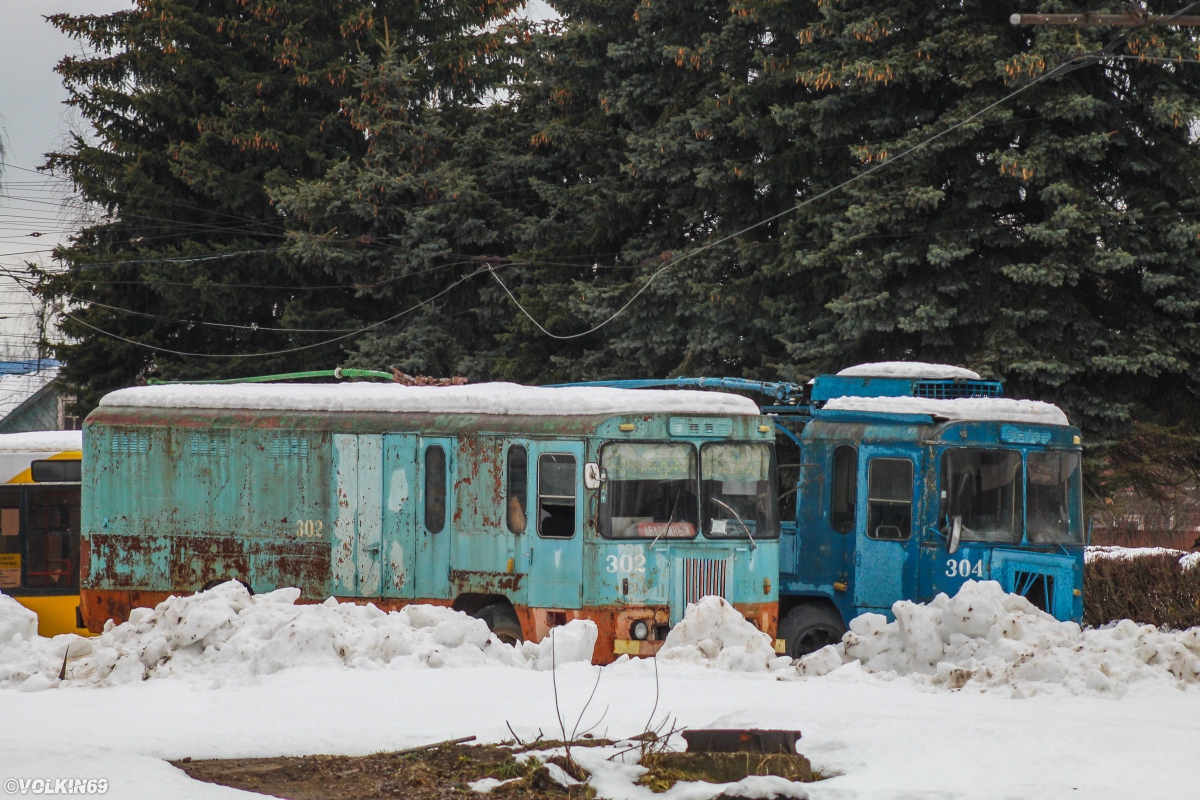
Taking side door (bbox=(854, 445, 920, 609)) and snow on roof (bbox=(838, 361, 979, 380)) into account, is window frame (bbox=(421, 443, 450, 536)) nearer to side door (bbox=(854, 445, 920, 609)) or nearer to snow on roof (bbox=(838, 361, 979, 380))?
side door (bbox=(854, 445, 920, 609))

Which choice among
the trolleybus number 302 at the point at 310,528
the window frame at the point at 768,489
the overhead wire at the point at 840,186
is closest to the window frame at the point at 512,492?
the window frame at the point at 768,489

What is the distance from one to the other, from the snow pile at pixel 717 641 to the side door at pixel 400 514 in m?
3.78

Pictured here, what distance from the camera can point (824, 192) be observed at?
2270 centimetres

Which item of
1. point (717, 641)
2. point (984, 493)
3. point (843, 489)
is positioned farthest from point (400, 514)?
point (984, 493)

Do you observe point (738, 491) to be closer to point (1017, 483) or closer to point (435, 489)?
point (1017, 483)

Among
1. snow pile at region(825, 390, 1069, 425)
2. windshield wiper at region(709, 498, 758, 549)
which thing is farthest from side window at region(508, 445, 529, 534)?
snow pile at region(825, 390, 1069, 425)

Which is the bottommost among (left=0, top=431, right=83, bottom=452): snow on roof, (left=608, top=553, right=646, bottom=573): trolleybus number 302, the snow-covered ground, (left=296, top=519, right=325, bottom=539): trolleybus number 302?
the snow-covered ground

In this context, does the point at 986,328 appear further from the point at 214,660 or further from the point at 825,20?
the point at 214,660

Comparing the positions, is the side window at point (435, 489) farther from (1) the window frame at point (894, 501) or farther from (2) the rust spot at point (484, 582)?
(1) the window frame at point (894, 501)

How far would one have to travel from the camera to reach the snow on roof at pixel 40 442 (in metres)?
18.2

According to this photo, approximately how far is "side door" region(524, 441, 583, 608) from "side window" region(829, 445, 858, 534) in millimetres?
3433

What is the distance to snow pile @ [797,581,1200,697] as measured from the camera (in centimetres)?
1017

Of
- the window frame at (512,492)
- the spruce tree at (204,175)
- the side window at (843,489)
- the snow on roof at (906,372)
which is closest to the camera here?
the window frame at (512,492)

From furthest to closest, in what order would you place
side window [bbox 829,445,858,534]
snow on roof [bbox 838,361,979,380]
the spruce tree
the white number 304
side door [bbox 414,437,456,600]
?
the spruce tree → snow on roof [bbox 838,361,979,380] → side window [bbox 829,445,858,534] → side door [bbox 414,437,456,600] → the white number 304
